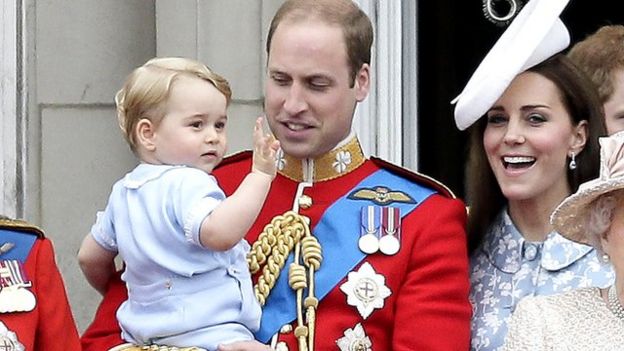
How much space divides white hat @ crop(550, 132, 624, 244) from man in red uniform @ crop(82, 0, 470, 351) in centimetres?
30

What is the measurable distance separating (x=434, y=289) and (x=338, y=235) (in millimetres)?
228

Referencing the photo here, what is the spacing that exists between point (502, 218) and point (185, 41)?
4.55 feet

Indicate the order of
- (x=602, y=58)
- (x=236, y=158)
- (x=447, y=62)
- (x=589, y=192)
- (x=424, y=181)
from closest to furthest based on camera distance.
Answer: (x=589, y=192), (x=424, y=181), (x=236, y=158), (x=602, y=58), (x=447, y=62)

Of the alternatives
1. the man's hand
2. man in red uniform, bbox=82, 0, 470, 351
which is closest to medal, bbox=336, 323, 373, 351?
man in red uniform, bbox=82, 0, 470, 351

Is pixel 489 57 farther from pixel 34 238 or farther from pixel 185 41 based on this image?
pixel 185 41

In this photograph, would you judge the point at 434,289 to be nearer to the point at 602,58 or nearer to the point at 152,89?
the point at 152,89

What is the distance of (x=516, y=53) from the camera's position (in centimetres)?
402

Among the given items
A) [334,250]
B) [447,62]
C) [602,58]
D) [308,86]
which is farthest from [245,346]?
[447,62]

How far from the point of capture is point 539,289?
4.05 meters

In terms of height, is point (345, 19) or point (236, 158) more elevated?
point (345, 19)

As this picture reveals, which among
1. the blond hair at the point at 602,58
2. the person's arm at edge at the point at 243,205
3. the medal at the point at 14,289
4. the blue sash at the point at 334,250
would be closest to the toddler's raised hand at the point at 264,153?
the person's arm at edge at the point at 243,205

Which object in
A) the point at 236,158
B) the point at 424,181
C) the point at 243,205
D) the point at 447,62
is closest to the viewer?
the point at 243,205

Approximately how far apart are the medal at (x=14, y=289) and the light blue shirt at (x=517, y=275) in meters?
0.85

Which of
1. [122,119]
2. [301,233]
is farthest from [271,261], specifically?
[122,119]
